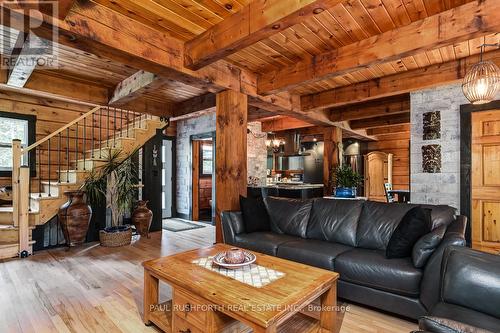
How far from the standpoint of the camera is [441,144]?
13.9ft

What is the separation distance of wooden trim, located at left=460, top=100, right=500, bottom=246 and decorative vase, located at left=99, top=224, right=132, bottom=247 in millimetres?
5130

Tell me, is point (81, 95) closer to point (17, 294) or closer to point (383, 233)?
point (17, 294)

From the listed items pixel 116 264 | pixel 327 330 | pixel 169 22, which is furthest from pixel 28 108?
pixel 327 330

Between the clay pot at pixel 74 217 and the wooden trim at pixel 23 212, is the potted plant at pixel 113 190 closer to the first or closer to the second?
the clay pot at pixel 74 217

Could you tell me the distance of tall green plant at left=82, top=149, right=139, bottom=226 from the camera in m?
4.55

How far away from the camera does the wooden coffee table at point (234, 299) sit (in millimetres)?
1463

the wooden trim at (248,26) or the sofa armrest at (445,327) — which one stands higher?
the wooden trim at (248,26)

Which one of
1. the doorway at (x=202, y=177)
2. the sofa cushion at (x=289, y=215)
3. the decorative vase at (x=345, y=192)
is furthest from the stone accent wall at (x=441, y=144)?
the doorway at (x=202, y=177)

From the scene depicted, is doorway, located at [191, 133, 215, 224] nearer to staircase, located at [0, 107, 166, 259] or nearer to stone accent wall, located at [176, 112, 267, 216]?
stone accent wall, located at [176, 112, 267, 216]

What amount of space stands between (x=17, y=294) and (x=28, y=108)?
11.5 feet

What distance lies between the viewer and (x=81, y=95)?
429cm

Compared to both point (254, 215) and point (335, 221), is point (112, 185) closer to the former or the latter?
point (254, 215)

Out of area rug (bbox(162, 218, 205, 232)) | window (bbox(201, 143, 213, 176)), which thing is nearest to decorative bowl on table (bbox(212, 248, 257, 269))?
area rug (bbox(162, 218, 205, 232))

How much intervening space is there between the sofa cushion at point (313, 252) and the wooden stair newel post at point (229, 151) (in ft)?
3.56
